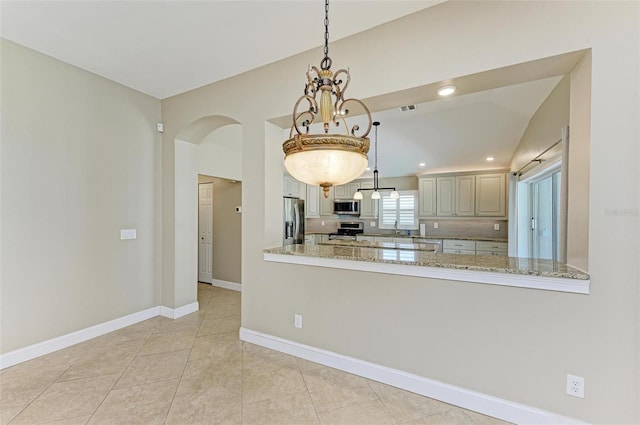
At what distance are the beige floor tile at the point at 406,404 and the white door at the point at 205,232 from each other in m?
4.21

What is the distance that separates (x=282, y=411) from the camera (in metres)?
1.91

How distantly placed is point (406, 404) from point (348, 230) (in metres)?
5.76

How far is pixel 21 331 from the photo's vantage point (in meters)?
2.55

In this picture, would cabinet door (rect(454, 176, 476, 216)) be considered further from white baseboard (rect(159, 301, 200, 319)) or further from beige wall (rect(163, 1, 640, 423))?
white baseboard (rect(159, 301, 200, 319))

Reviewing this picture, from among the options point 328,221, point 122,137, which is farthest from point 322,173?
point 328,221

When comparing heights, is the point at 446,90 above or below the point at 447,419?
above

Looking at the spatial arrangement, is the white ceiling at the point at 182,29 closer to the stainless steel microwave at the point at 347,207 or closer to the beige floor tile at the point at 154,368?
the beige floor tile at the point at 154,368

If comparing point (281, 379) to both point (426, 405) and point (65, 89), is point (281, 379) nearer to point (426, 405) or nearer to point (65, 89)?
point (426, 405)

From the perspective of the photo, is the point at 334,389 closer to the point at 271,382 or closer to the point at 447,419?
the point at 271,382

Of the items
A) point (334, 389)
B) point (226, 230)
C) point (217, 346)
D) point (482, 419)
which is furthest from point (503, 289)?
point (226, 230)

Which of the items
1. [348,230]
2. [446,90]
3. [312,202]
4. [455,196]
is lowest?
[348,230]

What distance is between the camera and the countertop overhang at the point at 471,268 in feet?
5.58

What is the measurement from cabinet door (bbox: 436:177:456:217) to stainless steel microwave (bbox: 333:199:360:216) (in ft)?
6.48

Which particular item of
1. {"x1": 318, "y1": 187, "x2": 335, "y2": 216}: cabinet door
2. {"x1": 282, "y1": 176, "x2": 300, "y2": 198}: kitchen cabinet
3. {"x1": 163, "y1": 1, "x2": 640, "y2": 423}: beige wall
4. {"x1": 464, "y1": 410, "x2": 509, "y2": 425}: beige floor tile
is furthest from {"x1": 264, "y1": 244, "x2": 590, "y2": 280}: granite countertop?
{"x1": 318, "y1": 187, "x2": 335, "y2": 216}: cabinet door
